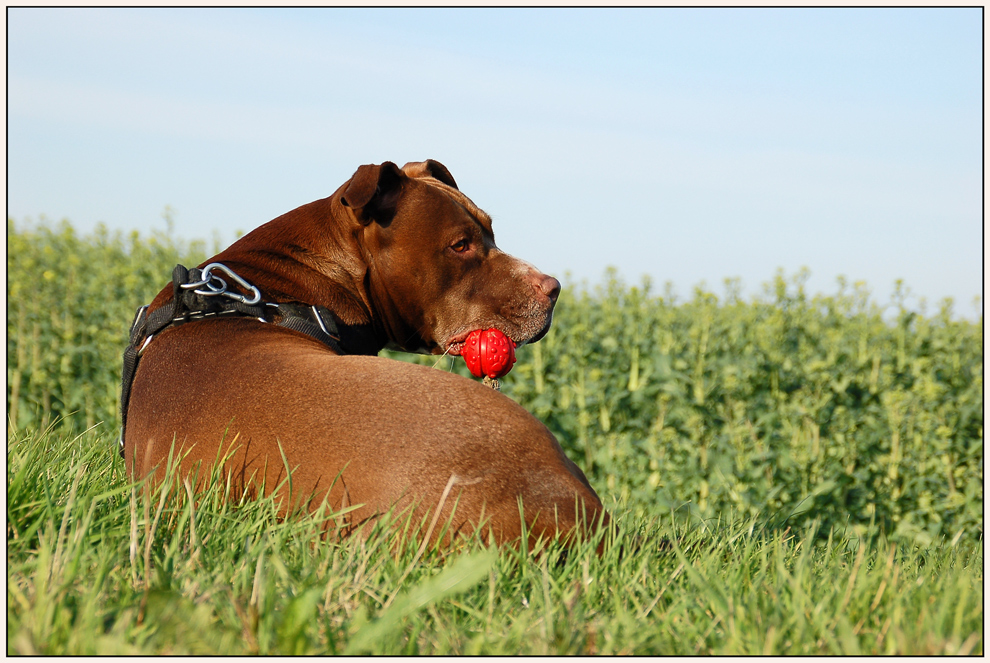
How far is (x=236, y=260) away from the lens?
11.5 feet

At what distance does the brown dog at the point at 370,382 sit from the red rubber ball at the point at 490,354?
0.32ft

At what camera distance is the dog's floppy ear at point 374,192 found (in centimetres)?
330

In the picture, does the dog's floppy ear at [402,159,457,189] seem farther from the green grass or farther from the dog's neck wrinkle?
the green grass

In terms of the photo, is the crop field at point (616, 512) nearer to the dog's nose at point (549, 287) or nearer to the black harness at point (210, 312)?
the black harness at point (210, 312)

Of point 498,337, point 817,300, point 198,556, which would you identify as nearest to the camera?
point 198,556

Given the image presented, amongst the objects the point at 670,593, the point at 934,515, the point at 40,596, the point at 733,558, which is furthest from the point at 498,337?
the point at 934,515

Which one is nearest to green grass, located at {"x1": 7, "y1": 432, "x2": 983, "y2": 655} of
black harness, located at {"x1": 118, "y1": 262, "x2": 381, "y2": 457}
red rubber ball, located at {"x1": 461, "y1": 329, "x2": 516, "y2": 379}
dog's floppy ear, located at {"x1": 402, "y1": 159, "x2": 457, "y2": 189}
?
black harness, located at {"x1": 118, "y1": 262, "x2": 381, "y2": 457}

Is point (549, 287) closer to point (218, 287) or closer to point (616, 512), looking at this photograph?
point (616, 512)

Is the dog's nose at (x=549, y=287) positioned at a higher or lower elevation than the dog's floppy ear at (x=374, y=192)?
lower

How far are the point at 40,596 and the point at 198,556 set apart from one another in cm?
49

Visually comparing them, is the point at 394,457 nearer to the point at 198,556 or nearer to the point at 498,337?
the point at 198,556

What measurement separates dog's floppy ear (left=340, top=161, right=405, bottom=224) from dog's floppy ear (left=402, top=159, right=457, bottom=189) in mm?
667

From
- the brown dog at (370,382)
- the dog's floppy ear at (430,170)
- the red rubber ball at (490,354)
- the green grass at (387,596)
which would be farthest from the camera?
the dog's floppy ear at (430,170)

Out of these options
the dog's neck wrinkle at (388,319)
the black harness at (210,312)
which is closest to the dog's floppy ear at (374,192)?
the dog's neck wrinkle at (388,319)
